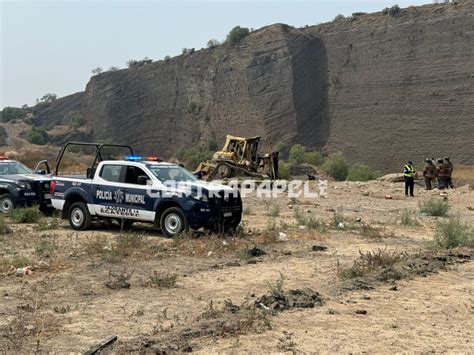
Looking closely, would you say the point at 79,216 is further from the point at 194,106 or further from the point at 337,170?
the point at 194,106

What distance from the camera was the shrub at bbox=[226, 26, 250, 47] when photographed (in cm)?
7425

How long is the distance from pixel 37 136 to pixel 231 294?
81636 millimetres

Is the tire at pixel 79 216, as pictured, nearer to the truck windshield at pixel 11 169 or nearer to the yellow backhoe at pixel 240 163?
the truck windshield at pixel 11 169

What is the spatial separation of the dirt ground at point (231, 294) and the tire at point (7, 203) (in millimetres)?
2972

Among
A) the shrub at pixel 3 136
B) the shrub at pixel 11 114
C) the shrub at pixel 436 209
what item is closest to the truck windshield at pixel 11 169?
the shrub at pixel 436 209

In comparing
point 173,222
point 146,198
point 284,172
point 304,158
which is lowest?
point 173,222

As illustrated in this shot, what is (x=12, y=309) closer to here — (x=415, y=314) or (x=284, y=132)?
(x=415, y=314)

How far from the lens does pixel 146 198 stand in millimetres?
12977

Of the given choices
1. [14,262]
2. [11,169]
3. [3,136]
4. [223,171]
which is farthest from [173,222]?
[3,136]

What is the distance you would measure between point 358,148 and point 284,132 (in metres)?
9.02

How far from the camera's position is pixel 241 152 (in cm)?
3372

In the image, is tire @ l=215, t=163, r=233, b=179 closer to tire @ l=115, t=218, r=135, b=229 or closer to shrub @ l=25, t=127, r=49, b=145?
tire @ l=115, t=218, r=135, b=229

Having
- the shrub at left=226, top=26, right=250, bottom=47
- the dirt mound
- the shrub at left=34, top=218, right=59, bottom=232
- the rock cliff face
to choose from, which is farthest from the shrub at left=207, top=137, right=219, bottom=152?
the dirt mound

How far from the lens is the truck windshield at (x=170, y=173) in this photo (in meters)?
13.3
